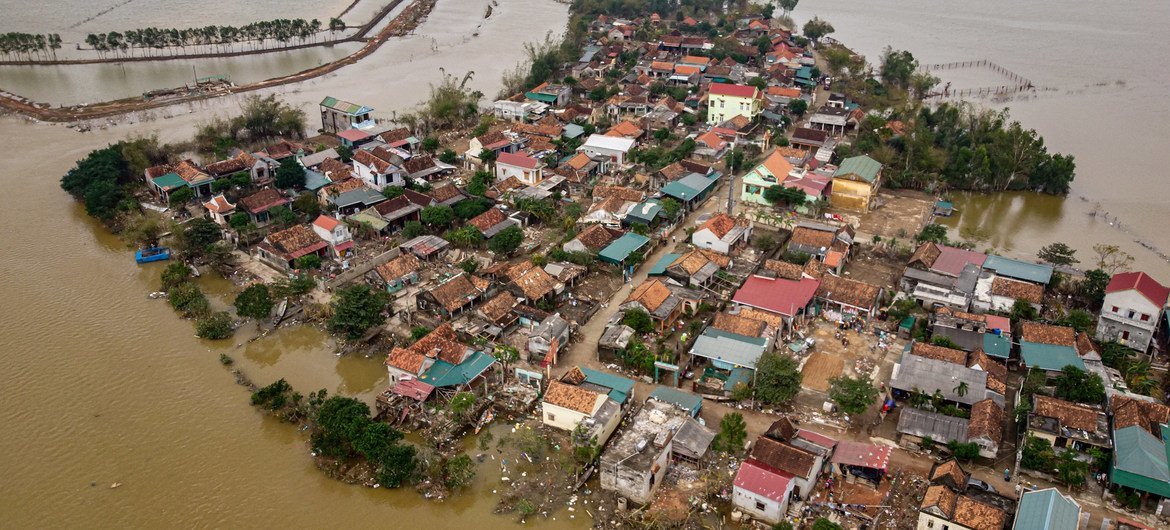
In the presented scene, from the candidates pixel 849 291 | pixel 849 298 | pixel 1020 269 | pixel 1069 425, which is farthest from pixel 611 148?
pixel 1069 425

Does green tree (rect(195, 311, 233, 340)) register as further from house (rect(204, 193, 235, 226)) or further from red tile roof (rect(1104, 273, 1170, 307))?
red tile roof (rect(1104, 273, 1170, 307))

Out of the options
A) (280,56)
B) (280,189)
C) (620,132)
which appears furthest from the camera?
(280,56)

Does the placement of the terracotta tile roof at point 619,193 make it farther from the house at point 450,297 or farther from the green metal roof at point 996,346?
the green metal roof at point 996,346

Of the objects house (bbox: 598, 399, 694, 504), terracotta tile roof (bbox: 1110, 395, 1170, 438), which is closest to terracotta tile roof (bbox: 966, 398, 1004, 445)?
terracotta tile roof (bbox: 1110, 395, 1170, 438)

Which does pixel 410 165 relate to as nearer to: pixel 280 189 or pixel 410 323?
pixel 280 189

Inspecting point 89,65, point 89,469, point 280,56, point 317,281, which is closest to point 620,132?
point 317,281

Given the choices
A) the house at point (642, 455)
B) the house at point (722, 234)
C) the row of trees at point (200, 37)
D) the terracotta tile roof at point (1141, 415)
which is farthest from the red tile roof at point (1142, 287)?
the row of trees at point (200, 37)
